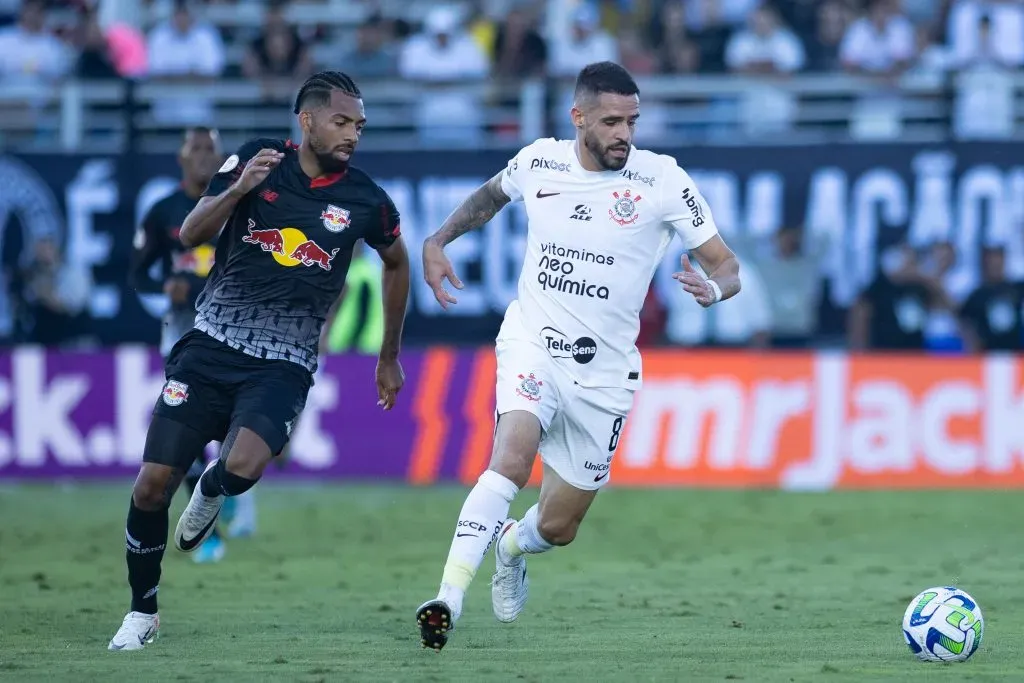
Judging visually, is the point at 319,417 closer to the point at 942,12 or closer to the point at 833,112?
the point at 833,112

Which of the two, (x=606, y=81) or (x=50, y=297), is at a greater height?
(x=606, y=81)

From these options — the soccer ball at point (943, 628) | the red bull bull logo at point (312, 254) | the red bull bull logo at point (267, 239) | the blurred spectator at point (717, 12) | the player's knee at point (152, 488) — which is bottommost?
the soccer ball at point (943, 628)

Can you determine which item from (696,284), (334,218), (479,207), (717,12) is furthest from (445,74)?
(696,284)

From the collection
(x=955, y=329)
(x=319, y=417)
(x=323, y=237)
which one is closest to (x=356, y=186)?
(x=323, y=237)

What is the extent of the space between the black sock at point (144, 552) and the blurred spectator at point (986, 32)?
541 inches

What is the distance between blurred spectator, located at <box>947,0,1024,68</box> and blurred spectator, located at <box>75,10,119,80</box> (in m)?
10.4

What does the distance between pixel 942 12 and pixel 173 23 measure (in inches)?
385

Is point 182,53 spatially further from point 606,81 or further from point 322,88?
point 606,81

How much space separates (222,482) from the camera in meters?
9.01

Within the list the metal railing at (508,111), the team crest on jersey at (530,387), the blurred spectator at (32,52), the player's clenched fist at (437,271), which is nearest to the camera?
the team crest on jersey at (530,387)

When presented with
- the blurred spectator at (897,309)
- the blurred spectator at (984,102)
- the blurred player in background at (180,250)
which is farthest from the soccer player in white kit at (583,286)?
the blurred spectator at (984,102)

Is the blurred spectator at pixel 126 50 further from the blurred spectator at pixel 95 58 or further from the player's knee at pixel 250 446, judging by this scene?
the player's knee at pixel 250 446

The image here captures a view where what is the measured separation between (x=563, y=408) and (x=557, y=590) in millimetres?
2509

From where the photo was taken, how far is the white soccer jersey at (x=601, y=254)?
921 cm
